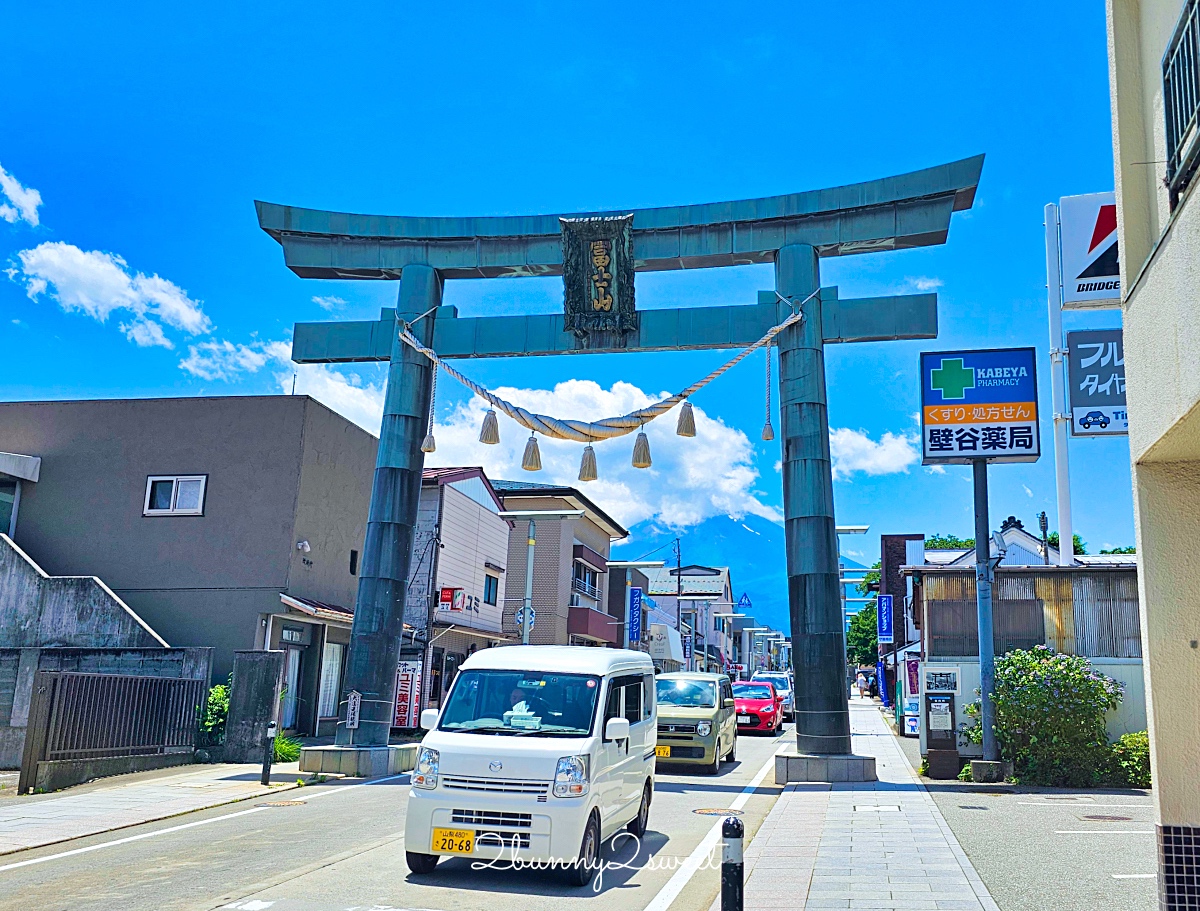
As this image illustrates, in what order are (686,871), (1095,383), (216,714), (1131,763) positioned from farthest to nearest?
(216,714) → (1095,383) → (1131,763) → (686,871)

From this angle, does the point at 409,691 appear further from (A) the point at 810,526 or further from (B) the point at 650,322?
(A) the point at 810,526

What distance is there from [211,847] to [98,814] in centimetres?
361

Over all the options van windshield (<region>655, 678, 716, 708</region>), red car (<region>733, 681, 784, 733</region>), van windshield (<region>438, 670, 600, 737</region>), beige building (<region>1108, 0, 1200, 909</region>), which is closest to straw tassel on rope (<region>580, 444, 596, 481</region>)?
van windshield (<region>655, 678, 716, 708</region>)

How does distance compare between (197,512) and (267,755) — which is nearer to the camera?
(267,755)

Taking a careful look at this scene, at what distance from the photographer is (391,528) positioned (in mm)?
18078

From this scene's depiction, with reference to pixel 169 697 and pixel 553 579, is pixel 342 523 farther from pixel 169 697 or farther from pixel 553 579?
pixel 553 579

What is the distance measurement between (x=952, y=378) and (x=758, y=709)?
17.6 meters

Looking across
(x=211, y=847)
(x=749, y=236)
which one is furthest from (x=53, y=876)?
(x=749, y=236)

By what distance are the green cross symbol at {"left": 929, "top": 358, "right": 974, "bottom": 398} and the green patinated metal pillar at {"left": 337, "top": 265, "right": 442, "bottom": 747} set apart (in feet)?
31.4

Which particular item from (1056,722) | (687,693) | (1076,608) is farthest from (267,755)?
(1076,608)

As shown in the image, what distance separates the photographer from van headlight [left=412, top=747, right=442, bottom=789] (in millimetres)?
9133

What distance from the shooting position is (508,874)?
9453 millimetres

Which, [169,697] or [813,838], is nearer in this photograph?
[813,838]

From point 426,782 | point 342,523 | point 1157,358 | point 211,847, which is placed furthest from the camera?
point 342,523
